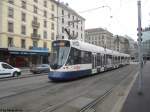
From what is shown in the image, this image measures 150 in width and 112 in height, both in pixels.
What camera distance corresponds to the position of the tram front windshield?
15.0 m

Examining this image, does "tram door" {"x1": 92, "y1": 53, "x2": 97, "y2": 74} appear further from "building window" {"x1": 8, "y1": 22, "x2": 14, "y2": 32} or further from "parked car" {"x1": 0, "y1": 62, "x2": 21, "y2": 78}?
"building window" {"x1": 8, "y1": 22, "x2": 14, "y2": 32}

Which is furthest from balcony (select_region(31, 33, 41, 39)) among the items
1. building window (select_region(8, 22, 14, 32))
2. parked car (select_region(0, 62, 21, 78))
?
parked car (select_region(0, 62, 21, 78))

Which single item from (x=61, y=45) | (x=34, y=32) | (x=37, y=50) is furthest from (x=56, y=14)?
(x=61, y=45)

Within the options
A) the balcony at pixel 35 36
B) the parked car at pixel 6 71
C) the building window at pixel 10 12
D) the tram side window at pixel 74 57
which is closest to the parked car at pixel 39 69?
the parked car at pixel 6 71

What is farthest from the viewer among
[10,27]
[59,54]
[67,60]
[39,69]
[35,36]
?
[35,36]

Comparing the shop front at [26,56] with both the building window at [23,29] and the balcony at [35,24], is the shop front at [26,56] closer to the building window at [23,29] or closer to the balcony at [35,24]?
the building window at [23,29]

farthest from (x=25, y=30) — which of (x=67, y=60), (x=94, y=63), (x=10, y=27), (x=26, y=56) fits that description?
(x=67, y=60)

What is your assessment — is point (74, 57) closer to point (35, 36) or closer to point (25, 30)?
point (25, 30)

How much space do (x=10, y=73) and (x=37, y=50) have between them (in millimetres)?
21915

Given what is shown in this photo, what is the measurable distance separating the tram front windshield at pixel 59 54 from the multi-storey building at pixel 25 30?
20522 mm

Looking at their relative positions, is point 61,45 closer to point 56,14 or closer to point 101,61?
point 101,61

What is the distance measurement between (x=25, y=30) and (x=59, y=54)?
28.3 m

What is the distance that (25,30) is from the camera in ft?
137

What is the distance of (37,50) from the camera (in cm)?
4200
